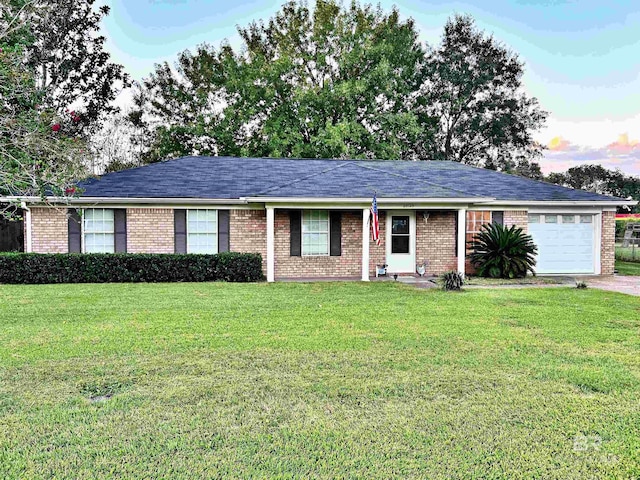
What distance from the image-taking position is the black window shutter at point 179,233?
45.1 feet

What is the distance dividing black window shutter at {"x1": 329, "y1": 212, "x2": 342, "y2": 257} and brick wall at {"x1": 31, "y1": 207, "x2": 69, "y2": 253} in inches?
307

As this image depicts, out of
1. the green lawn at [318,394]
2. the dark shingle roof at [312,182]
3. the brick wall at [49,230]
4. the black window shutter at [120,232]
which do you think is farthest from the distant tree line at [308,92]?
the green lawn at [318,394]

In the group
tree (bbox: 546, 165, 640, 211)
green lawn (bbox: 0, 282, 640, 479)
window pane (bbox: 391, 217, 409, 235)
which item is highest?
tree (bbox: 546, 165, 640, 211)

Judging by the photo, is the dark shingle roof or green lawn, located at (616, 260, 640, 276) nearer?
the dark shingle roof

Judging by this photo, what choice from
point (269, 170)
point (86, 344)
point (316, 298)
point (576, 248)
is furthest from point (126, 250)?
point (576, 248)

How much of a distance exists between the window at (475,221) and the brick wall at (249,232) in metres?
6.55

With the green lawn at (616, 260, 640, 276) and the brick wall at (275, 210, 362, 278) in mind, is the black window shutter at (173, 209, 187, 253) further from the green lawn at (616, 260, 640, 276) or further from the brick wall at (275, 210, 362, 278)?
the green lawn at (616, 260, 640, 276)

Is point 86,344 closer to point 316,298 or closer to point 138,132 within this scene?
point 316,298

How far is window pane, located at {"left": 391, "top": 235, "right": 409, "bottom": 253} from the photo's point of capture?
14695 mm

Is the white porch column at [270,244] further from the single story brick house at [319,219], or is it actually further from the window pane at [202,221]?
the window pane at [202,221]

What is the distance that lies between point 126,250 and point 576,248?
14.5 metres

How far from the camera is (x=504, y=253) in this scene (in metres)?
13.9

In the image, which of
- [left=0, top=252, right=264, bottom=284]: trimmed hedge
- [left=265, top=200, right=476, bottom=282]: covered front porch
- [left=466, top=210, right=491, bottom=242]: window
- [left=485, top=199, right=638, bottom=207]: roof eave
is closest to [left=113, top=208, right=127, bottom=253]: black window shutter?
[left=0, top=252, right=264, bottom=284]: trimmed hedge

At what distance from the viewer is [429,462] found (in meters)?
3.07
